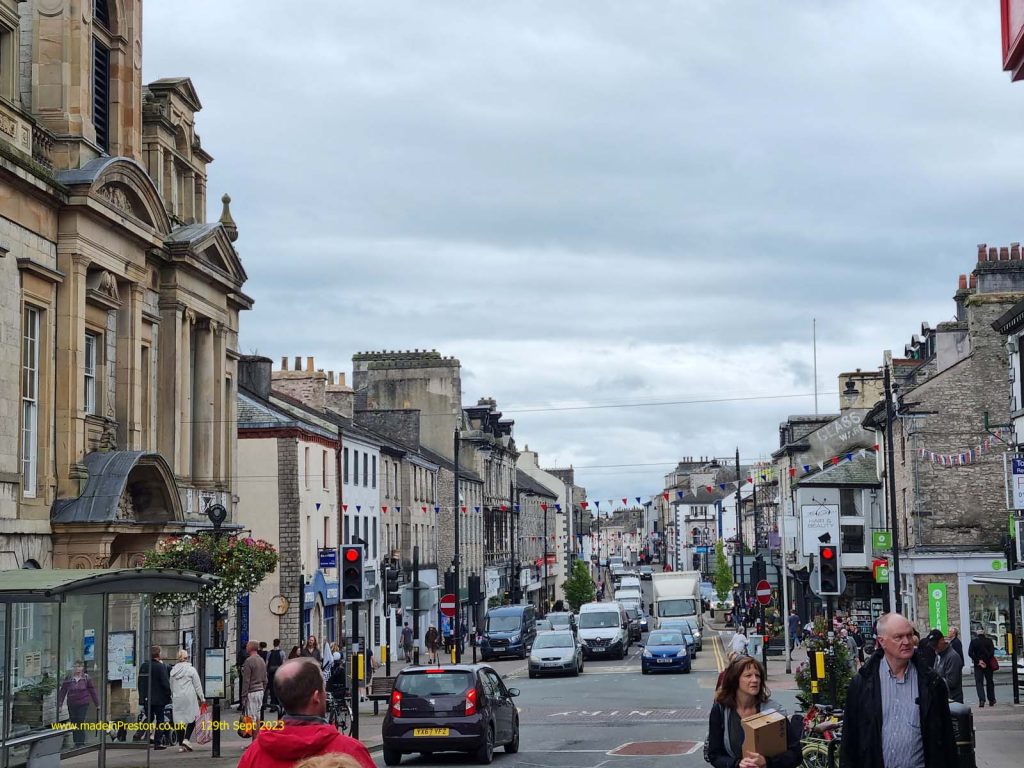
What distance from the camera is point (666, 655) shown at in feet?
148

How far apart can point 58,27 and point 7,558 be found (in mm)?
10741

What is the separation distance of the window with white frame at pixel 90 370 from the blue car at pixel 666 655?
865 inches

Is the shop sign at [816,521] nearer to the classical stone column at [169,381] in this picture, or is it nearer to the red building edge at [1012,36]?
the classical stone column at [169,381]

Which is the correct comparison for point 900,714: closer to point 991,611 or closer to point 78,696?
point 78,696

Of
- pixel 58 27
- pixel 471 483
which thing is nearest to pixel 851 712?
pixel 58 27

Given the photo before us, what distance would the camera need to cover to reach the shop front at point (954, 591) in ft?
145

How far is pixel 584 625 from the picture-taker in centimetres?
5703

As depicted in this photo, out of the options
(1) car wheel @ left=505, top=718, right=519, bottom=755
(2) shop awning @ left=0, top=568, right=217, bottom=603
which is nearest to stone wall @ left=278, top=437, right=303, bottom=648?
(1) car wheel @ left=505, top=718, right=519, bottom=755

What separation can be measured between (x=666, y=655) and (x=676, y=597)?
2040 cm

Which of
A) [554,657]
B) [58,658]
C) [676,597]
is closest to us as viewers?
[58,658]

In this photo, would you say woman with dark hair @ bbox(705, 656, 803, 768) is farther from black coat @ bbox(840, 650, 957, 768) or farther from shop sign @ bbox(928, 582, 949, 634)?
shop sign @ bbox(928, 582, 949, 634)

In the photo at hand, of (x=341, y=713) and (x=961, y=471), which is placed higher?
(x=961, y=471)

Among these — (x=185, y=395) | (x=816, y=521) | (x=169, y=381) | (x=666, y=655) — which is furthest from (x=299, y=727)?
(x=816, y=521)

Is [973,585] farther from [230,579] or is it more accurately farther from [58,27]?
[58,27]
